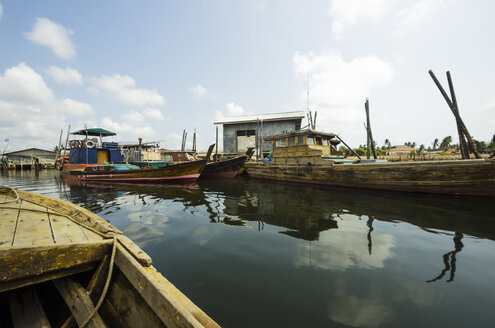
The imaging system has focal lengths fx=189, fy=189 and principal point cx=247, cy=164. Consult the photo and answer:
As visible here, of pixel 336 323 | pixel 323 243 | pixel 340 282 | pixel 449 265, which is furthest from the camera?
pixel 323 243

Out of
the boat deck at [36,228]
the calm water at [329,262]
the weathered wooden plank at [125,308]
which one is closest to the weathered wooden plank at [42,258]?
the boat deck at [36,228]

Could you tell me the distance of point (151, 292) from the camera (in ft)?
4.60

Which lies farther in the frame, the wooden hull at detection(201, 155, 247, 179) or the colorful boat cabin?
the colorful boat cabin

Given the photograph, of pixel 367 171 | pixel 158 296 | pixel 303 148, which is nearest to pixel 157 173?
pixel 303 148

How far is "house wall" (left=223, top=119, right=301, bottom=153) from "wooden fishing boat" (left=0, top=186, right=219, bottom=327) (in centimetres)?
1982

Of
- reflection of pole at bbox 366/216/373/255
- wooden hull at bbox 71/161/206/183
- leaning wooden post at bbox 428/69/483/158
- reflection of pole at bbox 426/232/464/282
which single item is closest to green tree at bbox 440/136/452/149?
leaning wooden post at bbox 428/69/483/158

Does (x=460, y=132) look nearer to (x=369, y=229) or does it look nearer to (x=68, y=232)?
(x=369, y=229)

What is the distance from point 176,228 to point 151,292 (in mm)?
3367

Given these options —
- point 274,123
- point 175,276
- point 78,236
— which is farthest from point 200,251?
point 274,123

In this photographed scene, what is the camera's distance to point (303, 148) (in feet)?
41.3

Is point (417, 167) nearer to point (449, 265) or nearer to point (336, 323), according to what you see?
point (449, 265)

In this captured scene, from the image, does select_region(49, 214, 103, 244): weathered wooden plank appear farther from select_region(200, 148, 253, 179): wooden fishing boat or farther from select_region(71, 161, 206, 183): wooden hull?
select_region(200, 148, 253, 179): wooden fishing boat

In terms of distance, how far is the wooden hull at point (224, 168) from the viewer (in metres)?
14.9

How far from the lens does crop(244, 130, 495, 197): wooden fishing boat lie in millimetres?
7316
